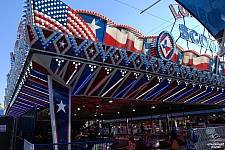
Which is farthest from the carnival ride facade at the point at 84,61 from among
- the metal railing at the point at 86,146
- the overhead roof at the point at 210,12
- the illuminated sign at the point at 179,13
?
the illuminated sign at the point at 179,13

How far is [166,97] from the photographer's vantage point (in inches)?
615

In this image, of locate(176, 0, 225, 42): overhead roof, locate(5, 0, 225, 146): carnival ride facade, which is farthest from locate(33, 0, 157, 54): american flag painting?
locate(176, 0, 225, 42): overhead roof

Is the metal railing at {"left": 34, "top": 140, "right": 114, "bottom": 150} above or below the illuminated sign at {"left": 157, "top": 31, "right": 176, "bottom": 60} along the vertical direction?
below

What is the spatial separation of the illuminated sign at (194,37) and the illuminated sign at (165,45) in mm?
4429

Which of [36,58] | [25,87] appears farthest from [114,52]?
[25,87]

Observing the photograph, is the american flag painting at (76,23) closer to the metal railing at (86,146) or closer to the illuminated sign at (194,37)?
the metal railing at (86,146)

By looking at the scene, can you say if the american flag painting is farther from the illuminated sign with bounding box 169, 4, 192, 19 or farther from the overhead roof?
the illuminated sign with bounding box 169, 4, 192, 19

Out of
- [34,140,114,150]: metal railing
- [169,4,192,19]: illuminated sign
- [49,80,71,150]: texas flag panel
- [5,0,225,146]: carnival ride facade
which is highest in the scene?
[169,4,192,19]: illuminated sign

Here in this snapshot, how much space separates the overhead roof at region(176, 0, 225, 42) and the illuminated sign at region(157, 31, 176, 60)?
2.22 meters

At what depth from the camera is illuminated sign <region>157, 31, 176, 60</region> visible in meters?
11.4

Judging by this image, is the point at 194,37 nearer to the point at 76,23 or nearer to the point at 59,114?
the point at 76,23

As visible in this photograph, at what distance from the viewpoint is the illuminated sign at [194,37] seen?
16.3m

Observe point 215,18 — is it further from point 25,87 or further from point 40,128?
point 40,128

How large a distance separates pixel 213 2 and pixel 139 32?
16.0 feet
